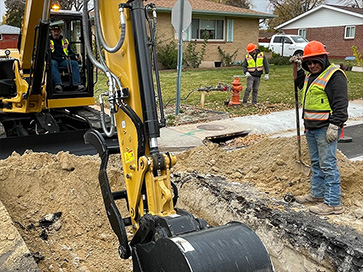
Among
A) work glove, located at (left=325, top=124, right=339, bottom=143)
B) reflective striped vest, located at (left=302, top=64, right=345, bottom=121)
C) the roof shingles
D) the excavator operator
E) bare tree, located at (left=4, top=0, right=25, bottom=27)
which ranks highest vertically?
bare tree, located at (left=4, top=0, right=25, bottom=27)

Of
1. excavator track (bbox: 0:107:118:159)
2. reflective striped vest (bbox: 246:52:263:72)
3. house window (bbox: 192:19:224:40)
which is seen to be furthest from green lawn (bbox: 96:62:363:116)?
excavator track (bbox: 0:107:118:159)

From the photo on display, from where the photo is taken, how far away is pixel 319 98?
487 cm

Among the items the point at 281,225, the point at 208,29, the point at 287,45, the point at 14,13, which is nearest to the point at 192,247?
the point at 281,225

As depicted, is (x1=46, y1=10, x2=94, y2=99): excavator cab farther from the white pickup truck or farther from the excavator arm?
the white pickup truck

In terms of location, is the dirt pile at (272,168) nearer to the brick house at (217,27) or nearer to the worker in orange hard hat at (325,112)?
the worker in orange hard hat at (325,112)

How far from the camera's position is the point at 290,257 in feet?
13.8

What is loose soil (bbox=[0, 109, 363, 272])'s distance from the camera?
447 cm

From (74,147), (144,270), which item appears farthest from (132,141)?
(74,147)

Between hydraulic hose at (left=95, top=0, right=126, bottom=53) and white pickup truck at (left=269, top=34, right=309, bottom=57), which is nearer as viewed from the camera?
hydraulic hose at (left=95, top=0, right=126, bottom=53)

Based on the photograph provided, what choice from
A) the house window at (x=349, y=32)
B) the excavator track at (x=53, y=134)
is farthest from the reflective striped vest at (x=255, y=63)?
the house window at (x=349, y=32)

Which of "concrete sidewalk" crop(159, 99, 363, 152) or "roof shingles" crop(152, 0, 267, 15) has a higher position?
"roof shingles" crop(152, 0, 267, 15)

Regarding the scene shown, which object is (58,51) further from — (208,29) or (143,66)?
(208,29)

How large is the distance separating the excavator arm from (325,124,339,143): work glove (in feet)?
7.15

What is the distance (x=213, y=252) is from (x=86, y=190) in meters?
3.07
